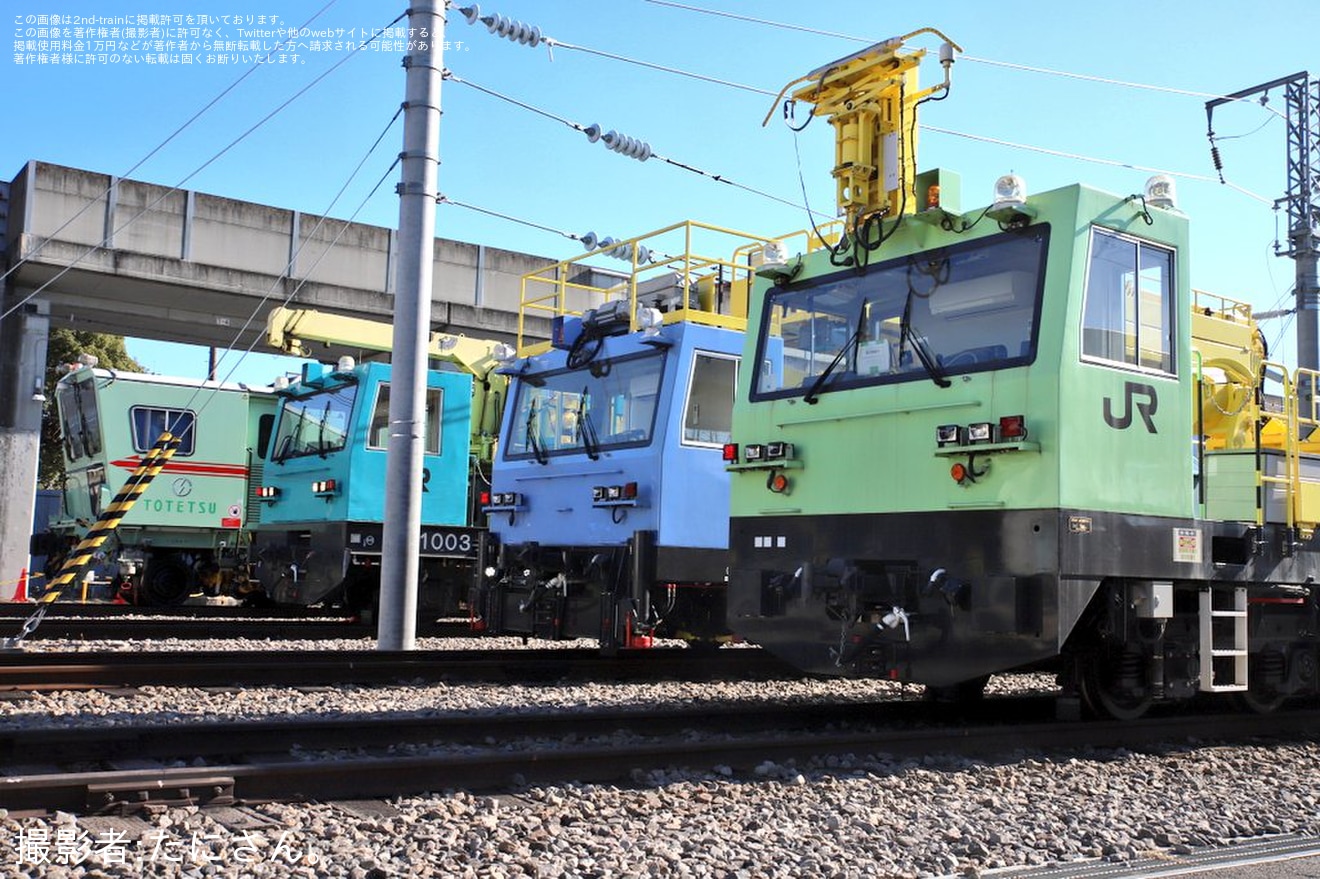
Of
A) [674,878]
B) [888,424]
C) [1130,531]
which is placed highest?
[888,424]

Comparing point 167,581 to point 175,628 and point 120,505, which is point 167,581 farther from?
point 120,505

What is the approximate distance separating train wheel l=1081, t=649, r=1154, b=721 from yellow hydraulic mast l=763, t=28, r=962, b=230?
9.62ft

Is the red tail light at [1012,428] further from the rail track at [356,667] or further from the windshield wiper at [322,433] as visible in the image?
the windshield wiper at [322,433]

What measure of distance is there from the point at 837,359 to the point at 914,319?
23.3 inches

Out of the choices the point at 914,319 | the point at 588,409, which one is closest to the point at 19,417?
the point at 588,409

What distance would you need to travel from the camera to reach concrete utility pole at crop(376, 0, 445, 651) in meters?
10.9

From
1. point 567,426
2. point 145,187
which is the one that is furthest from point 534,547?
point 145,187

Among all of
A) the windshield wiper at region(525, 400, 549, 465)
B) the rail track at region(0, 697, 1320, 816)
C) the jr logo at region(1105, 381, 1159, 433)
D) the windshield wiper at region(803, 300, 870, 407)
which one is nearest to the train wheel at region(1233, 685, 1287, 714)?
the rail track at region(0, 697, 1320, 816)

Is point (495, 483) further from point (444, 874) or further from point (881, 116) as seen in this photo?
point (444, 874)

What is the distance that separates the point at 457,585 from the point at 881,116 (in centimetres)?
819

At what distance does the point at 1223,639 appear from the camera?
287 inches

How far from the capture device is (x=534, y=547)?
10.3 meters

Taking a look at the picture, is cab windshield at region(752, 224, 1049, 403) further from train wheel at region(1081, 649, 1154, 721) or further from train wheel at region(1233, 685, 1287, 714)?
train wheel at region(1233, 685, 1287, 714)

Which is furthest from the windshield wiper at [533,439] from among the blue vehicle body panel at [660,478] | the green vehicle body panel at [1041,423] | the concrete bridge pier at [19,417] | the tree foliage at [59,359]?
the tree foliage at [59,359]
